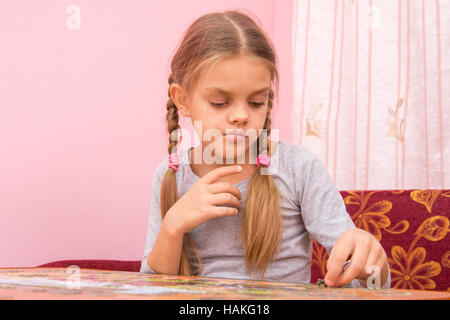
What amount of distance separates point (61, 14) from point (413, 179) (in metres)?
1.20

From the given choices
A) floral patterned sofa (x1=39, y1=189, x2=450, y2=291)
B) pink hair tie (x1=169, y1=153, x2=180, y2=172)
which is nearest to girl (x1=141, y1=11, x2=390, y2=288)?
pink hair tie (x1=169, y1=153, x2=180, y2=172)

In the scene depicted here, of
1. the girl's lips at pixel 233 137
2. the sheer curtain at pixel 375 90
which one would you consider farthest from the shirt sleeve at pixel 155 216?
the sheer curtain at pixel 375 90

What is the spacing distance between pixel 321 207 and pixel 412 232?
0.36m

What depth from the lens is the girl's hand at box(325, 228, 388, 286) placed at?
525 millimetres

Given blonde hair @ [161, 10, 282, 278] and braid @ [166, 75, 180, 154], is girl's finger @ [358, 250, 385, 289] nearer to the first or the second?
blonde hair @ [161, 10, 282, 278]

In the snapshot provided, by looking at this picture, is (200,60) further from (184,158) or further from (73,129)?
(73,129)

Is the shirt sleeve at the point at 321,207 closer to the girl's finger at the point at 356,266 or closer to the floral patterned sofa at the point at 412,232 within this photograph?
the girl's finger at the point at 356,266

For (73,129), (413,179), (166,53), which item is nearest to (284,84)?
(166,53)

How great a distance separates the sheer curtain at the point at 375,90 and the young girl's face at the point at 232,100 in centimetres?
68

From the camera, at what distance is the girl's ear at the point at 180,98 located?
91 centimetres

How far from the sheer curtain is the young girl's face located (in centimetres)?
68

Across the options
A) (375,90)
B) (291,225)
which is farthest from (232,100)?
(375,90)

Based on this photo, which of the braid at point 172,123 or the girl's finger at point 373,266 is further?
the braid at point 172,123

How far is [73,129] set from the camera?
1.44 metres
